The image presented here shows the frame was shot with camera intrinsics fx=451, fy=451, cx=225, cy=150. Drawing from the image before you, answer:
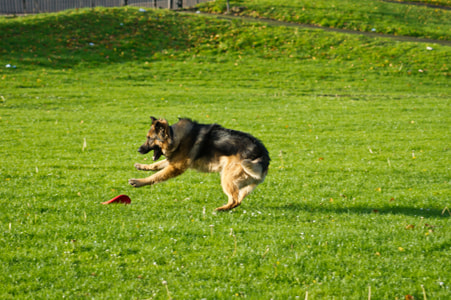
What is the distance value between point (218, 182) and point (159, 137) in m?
2.72

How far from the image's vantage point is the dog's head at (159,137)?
879cm

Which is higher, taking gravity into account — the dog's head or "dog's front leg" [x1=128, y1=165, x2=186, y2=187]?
the dog's head

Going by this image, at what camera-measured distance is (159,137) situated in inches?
348

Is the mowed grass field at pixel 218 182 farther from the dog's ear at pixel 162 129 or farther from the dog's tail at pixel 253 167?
the dog's ear at pixel 162 129

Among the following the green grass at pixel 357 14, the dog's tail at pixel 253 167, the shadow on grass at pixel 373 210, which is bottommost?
the shadow on grass at pixel 373 210

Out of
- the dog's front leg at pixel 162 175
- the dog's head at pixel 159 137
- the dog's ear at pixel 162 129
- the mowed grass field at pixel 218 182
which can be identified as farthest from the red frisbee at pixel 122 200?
the dog's ear at pixel 162 129

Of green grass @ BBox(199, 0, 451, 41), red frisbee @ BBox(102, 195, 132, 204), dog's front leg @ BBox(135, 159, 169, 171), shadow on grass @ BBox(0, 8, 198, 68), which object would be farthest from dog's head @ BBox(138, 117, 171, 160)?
green grass @ BBox(199, 0, 451, 41)

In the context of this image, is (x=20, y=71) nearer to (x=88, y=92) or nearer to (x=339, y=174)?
(x=88, y=92)

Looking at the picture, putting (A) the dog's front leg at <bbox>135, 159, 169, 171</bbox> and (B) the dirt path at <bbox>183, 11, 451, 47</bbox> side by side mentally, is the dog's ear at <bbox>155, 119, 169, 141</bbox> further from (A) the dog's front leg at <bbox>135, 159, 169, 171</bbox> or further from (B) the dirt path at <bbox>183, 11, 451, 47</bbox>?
(B) the dirt path at <bbox>183, 11, 451, 47</bbox>

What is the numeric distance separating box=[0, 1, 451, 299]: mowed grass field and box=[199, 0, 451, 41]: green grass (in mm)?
7709

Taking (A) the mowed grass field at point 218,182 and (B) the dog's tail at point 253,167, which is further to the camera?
(B) the dog's tail at point 253,167

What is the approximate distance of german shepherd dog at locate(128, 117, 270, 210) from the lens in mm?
8461

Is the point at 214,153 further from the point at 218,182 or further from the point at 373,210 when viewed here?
the point at 373,210

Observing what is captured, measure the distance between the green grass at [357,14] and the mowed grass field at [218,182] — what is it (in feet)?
25.3
